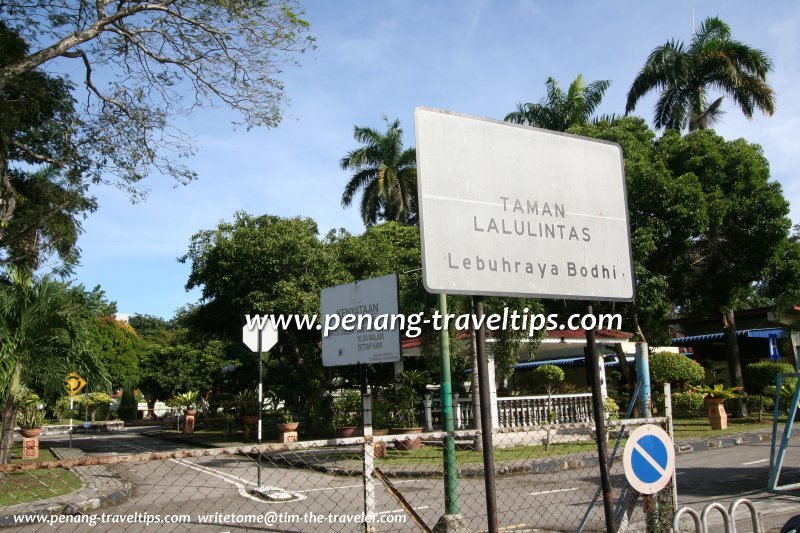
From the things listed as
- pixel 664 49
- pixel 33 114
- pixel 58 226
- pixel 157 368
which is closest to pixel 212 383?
pixel 157 368

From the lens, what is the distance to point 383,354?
1299 cm

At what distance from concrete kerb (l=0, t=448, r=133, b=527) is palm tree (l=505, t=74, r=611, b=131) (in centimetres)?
2522

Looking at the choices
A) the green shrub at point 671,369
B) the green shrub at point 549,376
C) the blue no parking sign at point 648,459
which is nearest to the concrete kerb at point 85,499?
the blue no parking sign at point 648,459

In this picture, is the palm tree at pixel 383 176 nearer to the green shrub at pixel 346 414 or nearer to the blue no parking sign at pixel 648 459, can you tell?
the green shrub at pixel 346 414

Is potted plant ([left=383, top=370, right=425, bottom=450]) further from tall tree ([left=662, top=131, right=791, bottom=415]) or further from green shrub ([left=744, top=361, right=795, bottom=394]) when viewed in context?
green shrub ([left=744, top=361, right=795, bottom=394])

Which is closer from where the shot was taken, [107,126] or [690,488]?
[690,488]

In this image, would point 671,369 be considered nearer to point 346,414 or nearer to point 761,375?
point 761,375

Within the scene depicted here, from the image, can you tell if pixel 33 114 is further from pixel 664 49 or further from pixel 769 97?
pixel 769 97

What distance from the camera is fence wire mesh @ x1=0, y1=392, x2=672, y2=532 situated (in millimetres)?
5082

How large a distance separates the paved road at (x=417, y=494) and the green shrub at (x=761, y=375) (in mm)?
12586

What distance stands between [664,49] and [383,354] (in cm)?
2538

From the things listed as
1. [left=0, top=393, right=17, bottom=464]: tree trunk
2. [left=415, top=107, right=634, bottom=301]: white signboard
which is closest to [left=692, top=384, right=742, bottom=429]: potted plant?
[left=415, top=107, right=634, bottom=301]: white signboard

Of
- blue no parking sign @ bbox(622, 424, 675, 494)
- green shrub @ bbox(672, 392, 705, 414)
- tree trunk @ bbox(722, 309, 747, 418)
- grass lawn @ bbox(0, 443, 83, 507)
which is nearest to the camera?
blue no parking sign @ bbox(622, 424, 675, 494)

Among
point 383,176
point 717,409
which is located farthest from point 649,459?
point 383,176
